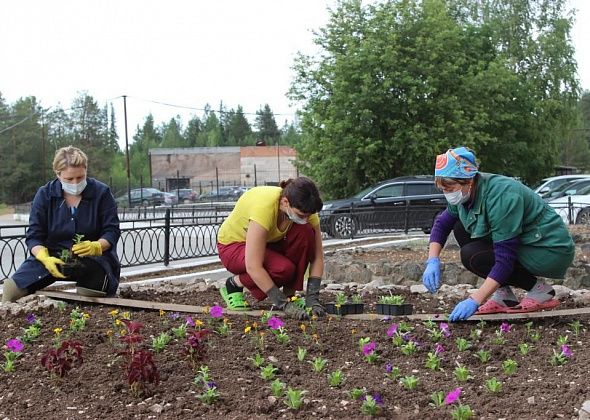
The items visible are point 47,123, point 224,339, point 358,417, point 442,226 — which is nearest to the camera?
point 358,417

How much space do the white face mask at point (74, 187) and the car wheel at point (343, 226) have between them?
11.2 meters

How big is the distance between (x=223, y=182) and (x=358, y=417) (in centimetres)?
7490

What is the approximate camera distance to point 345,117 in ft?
79.6

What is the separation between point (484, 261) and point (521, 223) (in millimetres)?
515

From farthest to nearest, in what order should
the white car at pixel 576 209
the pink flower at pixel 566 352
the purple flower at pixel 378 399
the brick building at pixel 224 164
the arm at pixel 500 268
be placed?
the brick building at pixel 224 164
the white car at pixel 576 209
the arm at pixel 500 268
the pink flower at pixel 566 352
the purple flower at pixel 378 399

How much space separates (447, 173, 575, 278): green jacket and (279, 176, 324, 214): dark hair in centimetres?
95

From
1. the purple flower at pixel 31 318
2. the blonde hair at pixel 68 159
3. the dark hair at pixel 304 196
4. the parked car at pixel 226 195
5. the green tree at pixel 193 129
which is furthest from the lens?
the green tree at pixel 193 129

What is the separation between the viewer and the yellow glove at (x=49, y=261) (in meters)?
5.45

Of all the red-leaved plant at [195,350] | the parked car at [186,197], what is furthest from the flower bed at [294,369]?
the parked car at [186,197]

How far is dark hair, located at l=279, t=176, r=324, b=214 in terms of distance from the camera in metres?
4.45

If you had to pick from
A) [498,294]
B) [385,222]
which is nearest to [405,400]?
[498,294]

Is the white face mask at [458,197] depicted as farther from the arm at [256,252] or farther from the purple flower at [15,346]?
the purple flower at [15,346]

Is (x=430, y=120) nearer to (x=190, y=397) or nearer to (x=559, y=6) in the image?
(x=559, y=6)

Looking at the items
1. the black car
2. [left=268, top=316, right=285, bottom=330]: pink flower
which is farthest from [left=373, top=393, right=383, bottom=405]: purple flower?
the black car
